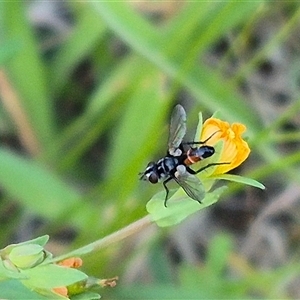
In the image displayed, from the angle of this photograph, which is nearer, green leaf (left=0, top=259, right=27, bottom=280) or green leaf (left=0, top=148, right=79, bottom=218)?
green leaf (left=0, top=259, right=27, bottom=280)

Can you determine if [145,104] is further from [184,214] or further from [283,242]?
[184,214]

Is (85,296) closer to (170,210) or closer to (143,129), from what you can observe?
(170,210)

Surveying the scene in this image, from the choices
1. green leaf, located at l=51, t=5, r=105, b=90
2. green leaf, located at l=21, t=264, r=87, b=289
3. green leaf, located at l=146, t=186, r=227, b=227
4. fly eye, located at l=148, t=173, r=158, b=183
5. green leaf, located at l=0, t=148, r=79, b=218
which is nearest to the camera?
green leaf, located at l=21, t=264, r=87, b=289

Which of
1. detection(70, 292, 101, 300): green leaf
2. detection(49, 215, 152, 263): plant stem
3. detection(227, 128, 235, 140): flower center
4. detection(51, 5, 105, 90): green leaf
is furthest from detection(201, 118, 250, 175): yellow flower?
detection(51, 5, 105, 90): green leaf

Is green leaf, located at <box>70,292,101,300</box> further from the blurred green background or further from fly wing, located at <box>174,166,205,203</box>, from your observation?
the blurred green background

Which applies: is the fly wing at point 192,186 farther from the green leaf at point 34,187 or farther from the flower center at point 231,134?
the green leaf at point 34,187

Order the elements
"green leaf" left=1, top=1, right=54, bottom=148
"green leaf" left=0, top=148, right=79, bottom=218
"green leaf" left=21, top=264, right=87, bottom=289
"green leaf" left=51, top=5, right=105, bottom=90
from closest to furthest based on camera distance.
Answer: "green leaf" left=21, top=264, right=87, bottom=289, "green leaf" left=0, top=148, right=79, bottom=218, "green leaf" left=1, top=1, right=54, bottom=148, "green leaf" left=51, top=5, right=105, bottom=90
